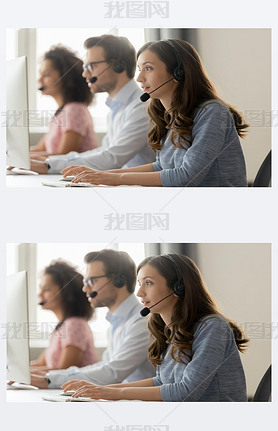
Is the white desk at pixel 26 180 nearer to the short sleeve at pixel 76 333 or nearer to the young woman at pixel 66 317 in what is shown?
the young woman at pixel 66 317

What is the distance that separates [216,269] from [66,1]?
501mm

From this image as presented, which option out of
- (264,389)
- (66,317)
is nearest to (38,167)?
(66,317)

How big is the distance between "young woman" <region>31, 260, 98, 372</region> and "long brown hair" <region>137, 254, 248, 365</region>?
17 centimetres

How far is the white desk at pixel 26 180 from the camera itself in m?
1.32

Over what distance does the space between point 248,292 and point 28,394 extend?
1.34ft

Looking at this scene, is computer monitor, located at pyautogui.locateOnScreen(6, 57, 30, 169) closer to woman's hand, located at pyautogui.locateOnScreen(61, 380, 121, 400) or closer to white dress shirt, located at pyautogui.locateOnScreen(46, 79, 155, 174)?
white dress shirt, located at pyautogui.locateOnScreen(46, 79, 155, 174)

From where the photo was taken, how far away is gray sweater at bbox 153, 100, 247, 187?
128 centimetres

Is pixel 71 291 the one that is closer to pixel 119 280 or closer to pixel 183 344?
pixel 119 280

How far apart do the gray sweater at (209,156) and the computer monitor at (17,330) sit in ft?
0.98

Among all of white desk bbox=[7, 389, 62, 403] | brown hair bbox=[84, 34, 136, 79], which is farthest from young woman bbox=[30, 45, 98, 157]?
white desk bbox=[7, 389, 62, 403]

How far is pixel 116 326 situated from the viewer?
4.65 feet

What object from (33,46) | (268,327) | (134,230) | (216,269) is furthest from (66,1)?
(268,327)

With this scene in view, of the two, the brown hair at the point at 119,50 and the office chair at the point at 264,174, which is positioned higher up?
the brown hair at the point at 119,50

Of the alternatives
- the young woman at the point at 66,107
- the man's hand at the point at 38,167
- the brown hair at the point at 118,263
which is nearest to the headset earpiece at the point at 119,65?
the young woman at the point at 66,107
